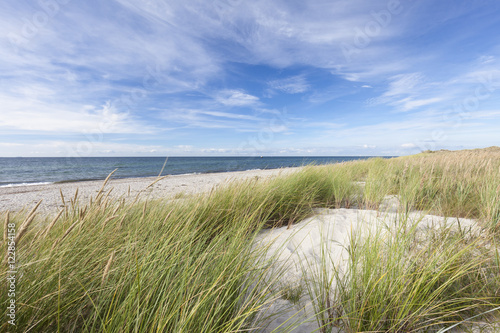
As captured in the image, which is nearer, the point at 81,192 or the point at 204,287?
the point at 204,287

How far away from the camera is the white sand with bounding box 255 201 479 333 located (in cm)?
151

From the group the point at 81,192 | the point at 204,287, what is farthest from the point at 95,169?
the point at 204,287

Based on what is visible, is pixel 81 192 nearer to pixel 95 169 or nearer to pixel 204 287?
pixel 204 287

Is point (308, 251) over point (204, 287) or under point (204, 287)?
under

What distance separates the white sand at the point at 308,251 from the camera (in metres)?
1.51

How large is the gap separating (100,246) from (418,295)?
2.18 m

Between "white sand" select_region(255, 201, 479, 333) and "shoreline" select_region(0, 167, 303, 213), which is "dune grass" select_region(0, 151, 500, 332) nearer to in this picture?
"white sand" select_region(255, 201, 479, 333)

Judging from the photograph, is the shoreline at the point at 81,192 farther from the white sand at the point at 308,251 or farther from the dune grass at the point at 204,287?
the dune grass at the point at 204,287

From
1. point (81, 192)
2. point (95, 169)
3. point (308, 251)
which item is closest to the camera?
point (308, 251)

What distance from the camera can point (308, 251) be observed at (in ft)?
7.78

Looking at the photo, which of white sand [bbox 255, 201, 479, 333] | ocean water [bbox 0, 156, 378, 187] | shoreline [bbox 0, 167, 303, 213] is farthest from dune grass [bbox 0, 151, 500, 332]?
ocean water [bbox 0, 156, 378, 187]

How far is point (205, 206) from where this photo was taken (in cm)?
273

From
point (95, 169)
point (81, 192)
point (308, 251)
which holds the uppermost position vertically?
point (308, 251)

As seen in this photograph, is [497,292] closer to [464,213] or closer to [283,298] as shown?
[283,298]
